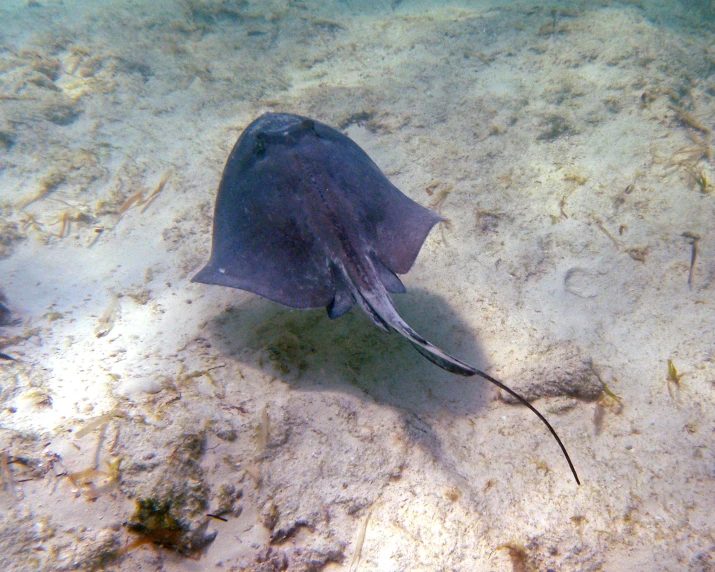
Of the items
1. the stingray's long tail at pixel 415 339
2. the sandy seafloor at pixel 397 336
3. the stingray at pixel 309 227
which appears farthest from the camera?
the stingray at pixel 309 227

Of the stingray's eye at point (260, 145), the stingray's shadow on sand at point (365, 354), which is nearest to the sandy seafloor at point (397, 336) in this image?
the stingray's shadow on sand at point (365, 354)

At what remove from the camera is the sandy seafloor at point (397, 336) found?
2.03m

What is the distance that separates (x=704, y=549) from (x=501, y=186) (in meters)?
3.30

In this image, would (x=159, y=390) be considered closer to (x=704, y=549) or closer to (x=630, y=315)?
(x=704, y=549)

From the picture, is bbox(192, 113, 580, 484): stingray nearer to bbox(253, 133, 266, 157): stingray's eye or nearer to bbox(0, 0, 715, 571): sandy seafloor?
bbox(253, 133, 266, 157): stingray's eye

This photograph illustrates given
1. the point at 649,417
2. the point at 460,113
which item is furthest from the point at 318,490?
the point at 460,113

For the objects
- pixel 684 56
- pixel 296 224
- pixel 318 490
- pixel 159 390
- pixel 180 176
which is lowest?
pixel 318 490

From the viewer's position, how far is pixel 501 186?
408cm

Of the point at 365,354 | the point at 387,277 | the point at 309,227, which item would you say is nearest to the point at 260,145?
the point at 309,227

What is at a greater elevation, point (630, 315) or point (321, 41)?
point (321, 41)

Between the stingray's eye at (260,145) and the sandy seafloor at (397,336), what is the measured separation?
1.28 m

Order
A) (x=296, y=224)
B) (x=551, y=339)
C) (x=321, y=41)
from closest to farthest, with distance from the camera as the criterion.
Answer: (x=296, y=224), (x=551, y=339), (x=321, y=41)

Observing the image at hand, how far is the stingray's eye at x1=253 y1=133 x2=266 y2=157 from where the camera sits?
8.70 feet

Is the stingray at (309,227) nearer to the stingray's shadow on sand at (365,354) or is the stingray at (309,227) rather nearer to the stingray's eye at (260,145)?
the stingray's eye at (260,145)
